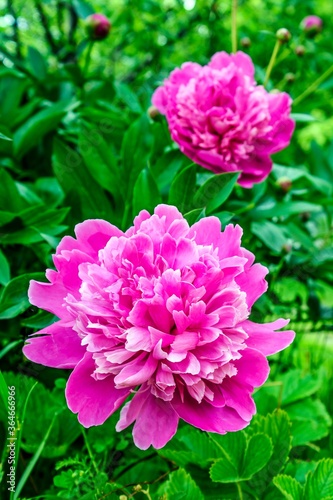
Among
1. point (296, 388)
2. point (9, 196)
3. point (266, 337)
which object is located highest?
point (266, 337)

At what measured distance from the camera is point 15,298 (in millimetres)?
729

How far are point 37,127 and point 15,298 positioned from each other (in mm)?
439

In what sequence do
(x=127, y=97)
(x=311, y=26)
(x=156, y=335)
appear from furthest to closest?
(x=311, y=26), (x=127, y=97), (x=156, y=335)

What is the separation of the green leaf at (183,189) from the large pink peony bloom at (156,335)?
18 centimetres

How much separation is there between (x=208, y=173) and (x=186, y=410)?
1.48 ft

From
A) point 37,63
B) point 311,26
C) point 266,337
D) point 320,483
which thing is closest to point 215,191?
point 266,337

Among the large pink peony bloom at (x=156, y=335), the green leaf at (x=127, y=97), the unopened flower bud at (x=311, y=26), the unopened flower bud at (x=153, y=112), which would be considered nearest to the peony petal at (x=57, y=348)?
the large pink peony bloom at (x=156, y=335)

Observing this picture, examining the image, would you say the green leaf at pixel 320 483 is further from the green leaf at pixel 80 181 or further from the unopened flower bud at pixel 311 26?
the unopened flower bud at pixel 311 26

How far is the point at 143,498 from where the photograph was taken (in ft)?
2.47

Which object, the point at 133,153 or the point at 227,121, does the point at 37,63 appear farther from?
the point at 227,121

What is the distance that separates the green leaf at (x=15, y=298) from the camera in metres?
0.71

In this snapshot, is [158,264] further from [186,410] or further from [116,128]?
[116,128]

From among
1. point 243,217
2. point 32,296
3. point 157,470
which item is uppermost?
point 32,296

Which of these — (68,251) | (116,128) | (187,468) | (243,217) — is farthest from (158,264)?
(116,128)
